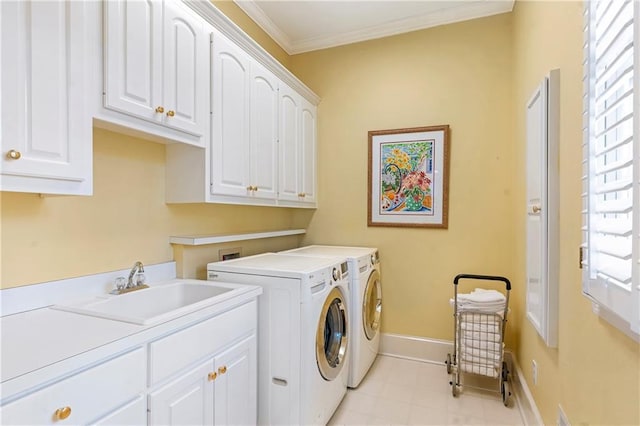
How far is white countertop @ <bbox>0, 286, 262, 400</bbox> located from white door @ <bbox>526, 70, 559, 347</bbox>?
5.03 feet

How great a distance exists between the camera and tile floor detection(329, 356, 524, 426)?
2025 mm

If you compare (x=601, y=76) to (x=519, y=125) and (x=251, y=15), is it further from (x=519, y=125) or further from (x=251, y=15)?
(x=251, y=15)

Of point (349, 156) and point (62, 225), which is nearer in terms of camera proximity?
point (62, 225)

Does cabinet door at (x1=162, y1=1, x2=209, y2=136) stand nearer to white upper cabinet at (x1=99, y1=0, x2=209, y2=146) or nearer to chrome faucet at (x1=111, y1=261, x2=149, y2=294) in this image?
white upper cabinet at (x1=99, y1=0, x2=209, y2=146)

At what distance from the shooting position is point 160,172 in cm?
186

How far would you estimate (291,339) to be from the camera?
1712 millimetres

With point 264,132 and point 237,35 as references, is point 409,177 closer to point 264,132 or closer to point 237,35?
point 264,132

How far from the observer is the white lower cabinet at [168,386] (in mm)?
842

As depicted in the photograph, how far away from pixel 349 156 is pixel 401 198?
0.63 m

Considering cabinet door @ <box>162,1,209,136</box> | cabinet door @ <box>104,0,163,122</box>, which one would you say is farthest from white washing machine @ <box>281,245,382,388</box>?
cabinet door @ <box>104,0,163,122</box>

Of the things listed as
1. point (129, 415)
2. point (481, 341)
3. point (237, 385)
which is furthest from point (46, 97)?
point (481, 341)

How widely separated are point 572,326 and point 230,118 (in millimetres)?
1949

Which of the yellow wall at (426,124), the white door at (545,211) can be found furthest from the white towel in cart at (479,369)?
the white door at (545,211)

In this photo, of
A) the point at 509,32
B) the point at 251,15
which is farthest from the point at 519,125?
the point at 251,15
